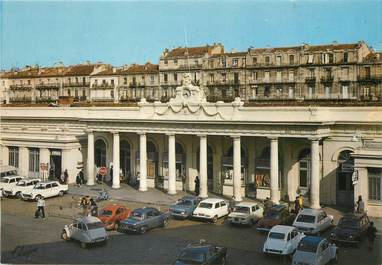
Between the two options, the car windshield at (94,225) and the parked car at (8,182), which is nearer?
the car windshield at (94,225)

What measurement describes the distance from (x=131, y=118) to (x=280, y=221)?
16349mm

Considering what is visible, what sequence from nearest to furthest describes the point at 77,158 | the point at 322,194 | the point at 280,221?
the point at 280,221
the point at 322,194
the point at 77,158

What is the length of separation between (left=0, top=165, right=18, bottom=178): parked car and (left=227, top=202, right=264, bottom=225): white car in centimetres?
2226

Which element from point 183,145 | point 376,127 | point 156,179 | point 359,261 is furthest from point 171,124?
point 359,261

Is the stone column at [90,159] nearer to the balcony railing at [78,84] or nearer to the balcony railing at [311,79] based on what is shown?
the balcony railing at [311,79]

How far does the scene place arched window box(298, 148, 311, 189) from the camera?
33.5 metres

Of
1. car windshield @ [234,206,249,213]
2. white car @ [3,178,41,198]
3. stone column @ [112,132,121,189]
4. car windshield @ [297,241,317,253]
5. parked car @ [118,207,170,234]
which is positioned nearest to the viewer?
car windshield @ [297,241,317,253]

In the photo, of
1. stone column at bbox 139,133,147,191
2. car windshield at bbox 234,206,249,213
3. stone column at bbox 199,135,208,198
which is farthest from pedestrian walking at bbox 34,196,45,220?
car windshield at bbox 234,206,249,213

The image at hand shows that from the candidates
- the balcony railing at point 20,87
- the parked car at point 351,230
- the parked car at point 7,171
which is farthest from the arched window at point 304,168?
the balcony railing at point 20,87

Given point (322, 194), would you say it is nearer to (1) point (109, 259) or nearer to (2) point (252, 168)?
(2) point (252, 168)

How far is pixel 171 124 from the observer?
36.5 metres

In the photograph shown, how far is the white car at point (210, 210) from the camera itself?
28.1 metres

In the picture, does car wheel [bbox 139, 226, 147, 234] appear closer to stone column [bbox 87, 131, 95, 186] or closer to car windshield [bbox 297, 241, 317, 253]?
car windshield [bbox 297, 241, 317, 253]

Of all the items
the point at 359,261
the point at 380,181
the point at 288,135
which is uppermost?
the point at 288,135
